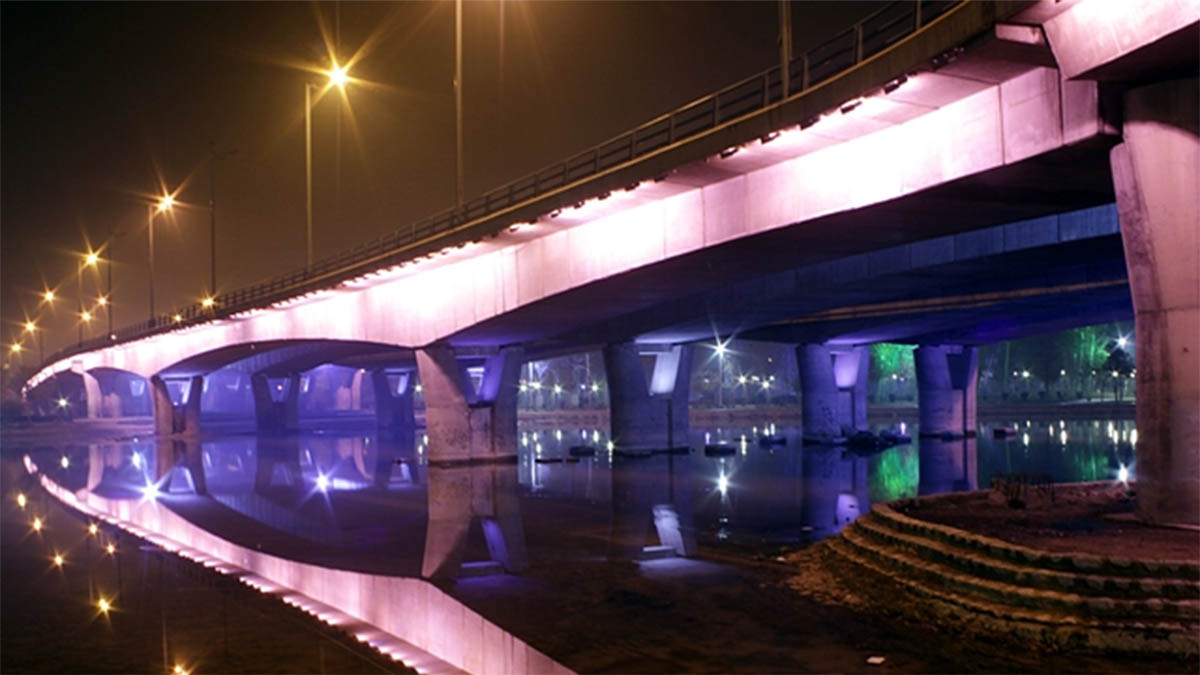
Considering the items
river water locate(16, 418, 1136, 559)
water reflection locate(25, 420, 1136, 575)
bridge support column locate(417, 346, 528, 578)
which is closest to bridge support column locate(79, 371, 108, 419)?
river water locate(16, 418, 1136, 559)

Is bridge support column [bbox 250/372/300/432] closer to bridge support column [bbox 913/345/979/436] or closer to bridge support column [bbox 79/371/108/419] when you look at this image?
bridge support column [bbox 79/371/108/419]

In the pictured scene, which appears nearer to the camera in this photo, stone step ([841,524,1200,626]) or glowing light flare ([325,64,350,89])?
stone step ([841,524,1200,626])

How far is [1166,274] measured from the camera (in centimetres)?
1805

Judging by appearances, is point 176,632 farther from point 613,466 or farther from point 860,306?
point 860,306

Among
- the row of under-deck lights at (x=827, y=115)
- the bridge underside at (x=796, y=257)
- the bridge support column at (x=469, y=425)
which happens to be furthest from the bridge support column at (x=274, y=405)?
the row of under-deck lights at (x=827, y=115)

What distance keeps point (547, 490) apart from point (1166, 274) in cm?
2363

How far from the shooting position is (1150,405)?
60.4 feet

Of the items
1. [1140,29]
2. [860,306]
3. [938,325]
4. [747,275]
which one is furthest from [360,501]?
[938,325]

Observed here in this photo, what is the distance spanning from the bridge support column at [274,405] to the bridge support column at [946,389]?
59.5m

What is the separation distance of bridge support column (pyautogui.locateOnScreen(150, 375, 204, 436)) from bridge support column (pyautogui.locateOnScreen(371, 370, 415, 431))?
16.2 metres

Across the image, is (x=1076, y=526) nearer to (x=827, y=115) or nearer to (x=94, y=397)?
(x=827, y=115)

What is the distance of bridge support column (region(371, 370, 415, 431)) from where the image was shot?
103750 mm

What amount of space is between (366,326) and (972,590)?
134 ft

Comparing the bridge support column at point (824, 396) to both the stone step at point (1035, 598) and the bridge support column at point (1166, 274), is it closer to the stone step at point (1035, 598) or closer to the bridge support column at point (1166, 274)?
the bridge support column at point (1166, 274)
